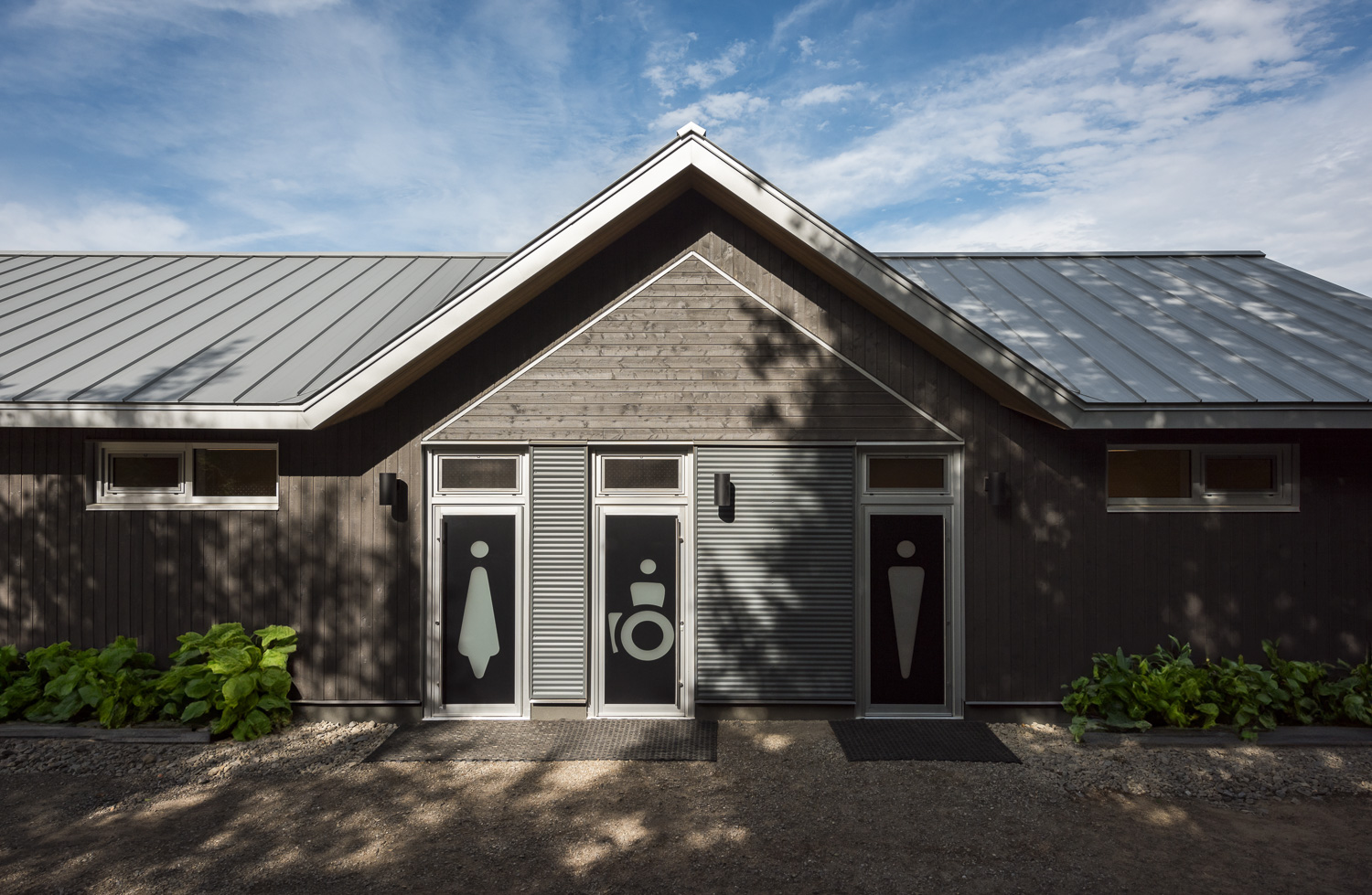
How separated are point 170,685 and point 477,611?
2.61 metres

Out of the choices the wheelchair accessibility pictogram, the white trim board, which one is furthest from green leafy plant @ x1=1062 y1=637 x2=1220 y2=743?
the wheelchair accessibility pictogram

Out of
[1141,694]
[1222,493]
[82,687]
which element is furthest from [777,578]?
[82,687]

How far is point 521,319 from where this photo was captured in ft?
21.4

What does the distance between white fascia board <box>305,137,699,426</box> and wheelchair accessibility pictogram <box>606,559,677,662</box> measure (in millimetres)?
2782

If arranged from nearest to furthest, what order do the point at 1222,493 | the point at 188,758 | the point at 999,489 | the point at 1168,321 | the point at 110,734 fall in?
the point at 188,758 → the point at 110,734 → the point at 999,489 → the point at 1222,493 → the point at 1168,321

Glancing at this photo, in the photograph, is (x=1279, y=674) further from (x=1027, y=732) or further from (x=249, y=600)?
(x=249, y=600)

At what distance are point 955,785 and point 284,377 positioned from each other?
6.74 meters

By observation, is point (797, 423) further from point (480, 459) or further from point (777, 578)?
point (480, 459)

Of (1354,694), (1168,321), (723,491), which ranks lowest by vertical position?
(1354,694)

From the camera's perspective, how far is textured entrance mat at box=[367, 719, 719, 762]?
573 centimetres

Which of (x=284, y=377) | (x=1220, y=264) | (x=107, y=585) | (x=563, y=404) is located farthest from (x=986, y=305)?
(x=107, y=585)

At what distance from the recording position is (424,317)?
19.3 feet

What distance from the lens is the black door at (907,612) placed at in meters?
6.52

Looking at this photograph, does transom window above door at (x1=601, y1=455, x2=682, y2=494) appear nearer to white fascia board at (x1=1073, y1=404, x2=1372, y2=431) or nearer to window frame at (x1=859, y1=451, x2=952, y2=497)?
window frame at (x1=859, y1=451, x2=952, y2=497)
